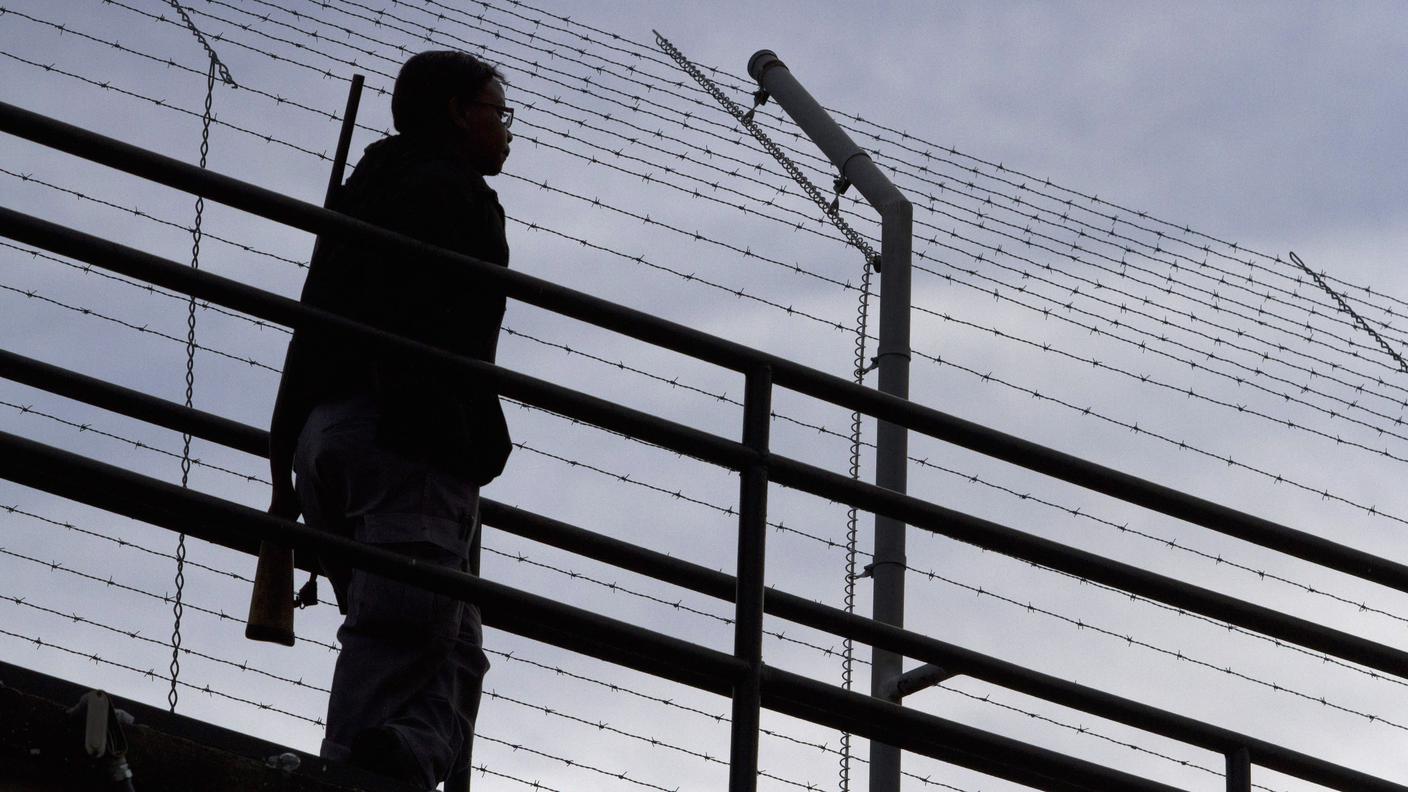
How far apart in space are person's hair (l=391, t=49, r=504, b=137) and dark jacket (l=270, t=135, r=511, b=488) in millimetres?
123

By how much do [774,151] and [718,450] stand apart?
10.6ft

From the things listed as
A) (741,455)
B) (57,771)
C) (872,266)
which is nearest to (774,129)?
(872,266)

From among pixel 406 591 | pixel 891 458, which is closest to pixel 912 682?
pixel 891 458

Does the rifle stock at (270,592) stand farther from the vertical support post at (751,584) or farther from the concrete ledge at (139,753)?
the vertical support post at (751,584)

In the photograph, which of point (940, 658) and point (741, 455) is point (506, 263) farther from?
point (940, 658)

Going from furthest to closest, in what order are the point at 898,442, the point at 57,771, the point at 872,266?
the point at 872,266 → the point at 898,442 → the point at 57,771

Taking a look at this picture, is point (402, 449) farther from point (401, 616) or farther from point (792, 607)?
point (792, 607)

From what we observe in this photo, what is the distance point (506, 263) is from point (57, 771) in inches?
47.1

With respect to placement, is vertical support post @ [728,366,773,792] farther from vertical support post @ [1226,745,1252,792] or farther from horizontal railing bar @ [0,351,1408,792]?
vertical support post @ [1226,745,1252,792]

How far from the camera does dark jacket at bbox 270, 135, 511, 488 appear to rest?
10.4 feet

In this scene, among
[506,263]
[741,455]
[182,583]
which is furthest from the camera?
[182,583]

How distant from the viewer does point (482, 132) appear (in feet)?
11.8

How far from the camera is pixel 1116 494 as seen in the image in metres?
3.50

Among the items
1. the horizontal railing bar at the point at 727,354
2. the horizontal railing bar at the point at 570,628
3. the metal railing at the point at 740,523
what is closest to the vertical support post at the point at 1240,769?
the metal railing at the point at 740,523
